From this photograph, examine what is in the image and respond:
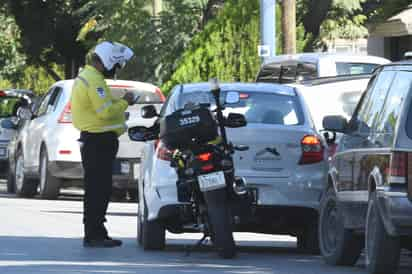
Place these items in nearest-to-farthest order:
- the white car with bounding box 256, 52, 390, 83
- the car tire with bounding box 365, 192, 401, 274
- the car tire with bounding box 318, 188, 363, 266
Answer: the car tire with bounding box 365, 192, 401, 274 < the car tire with bounding box 318, 188, 363, 266 < the white car with bounding box 256, 52, 390, 83

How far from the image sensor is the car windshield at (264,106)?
578 inches

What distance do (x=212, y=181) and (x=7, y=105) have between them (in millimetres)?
17735

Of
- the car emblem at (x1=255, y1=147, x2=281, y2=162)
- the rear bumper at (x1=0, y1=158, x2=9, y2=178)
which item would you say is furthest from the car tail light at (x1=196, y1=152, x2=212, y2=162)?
the rear bumper at (x1=0, y1=158, x2=9, y2=178)

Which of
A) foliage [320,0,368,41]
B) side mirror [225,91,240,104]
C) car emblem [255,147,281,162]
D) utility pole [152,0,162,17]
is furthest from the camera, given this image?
foliage [320,0,368,41]

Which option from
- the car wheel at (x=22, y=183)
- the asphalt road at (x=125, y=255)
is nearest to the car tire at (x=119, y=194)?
the car wheel at (x=22, y=183)

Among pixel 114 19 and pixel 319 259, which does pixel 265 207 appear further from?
pixel 114 19

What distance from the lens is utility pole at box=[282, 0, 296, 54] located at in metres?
30.6

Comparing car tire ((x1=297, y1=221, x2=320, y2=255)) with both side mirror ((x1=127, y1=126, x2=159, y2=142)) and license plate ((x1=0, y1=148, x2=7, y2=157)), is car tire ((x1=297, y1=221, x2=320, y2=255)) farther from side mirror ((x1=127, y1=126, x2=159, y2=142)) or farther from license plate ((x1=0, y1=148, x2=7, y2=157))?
license plate ((x1=0, y1=148, x2=7, y2=157))

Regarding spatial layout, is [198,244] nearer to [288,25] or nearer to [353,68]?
[353,68]

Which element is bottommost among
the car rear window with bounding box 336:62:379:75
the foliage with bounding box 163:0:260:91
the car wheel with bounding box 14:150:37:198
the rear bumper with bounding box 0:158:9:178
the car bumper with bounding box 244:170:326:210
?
the rear bumper with bounding box 0:158:9:178

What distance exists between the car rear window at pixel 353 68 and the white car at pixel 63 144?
312 centimetres

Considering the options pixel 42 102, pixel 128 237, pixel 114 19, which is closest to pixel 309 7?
pixel 114 19

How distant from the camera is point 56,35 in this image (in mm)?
55812

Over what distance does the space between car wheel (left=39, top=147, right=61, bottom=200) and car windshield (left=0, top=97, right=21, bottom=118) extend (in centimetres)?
685
